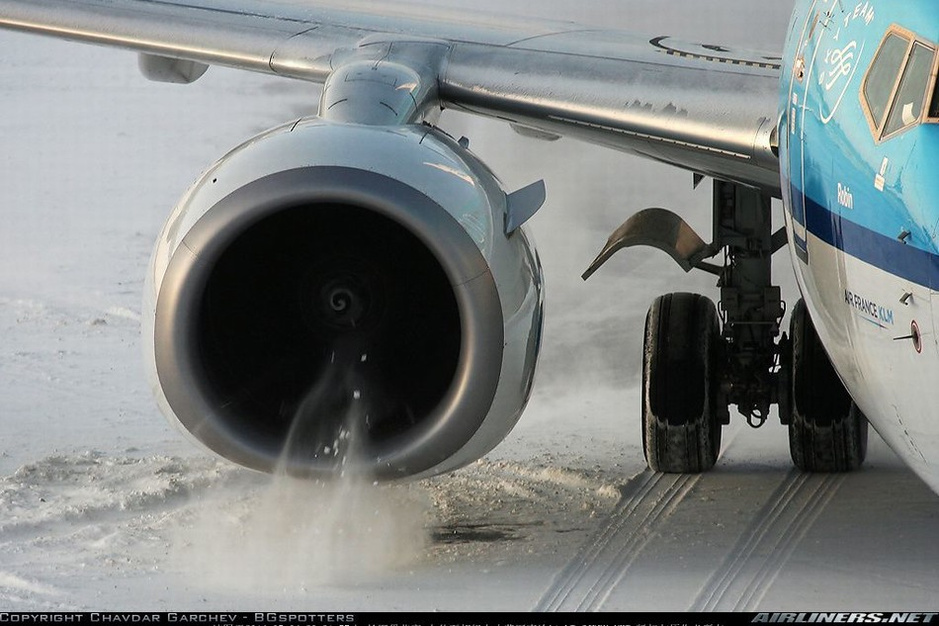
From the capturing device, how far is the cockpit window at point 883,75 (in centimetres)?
482

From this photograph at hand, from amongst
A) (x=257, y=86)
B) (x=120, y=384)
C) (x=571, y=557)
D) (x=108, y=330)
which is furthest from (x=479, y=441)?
(x=257, y=86)

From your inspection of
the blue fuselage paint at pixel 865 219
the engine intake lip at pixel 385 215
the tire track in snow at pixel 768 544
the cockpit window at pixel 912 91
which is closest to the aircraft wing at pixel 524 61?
the blue fuselage paint at pixel 865 219

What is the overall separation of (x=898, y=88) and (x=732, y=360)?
10.7 feet

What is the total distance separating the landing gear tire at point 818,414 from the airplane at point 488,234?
13mm

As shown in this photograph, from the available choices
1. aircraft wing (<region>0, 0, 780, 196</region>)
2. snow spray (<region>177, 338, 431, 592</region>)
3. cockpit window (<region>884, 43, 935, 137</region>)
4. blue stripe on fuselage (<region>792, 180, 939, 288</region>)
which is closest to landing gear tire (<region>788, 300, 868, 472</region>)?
aircraft wing (<region>0, 0, 780, 196</region>)

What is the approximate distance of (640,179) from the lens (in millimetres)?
14930

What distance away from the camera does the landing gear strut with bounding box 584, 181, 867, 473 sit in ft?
25.7

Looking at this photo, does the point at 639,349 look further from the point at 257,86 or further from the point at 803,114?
the point at 257,86

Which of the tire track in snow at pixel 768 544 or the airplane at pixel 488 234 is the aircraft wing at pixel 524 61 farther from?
the tire track in snow at pixel 768 544

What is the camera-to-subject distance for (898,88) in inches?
188

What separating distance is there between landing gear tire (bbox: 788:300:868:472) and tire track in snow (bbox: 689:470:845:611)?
10 cm

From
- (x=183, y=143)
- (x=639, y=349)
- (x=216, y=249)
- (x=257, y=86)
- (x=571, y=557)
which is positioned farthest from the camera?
(x=257, y=86)

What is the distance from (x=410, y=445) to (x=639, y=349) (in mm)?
4423

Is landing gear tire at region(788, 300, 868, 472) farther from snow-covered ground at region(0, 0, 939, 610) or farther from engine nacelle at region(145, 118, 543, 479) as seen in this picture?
engine nacelle at region(145, 118, 543, 479)
